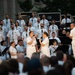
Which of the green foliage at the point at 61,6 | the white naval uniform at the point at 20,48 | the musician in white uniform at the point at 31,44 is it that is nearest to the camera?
the musician in white uniform at the point at 31,44

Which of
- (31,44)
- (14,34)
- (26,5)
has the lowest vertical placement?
(14,34)

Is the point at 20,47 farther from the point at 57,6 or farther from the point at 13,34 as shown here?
the point at 57,6

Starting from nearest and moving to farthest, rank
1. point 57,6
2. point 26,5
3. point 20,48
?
point 20,48 → point 57,6 → point 26,5

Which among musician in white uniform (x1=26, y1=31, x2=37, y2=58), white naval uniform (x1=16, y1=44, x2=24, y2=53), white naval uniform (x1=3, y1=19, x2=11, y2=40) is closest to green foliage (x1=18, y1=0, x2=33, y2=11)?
white naval uniform (x1=3, y1=19, x2=11, y2=40)

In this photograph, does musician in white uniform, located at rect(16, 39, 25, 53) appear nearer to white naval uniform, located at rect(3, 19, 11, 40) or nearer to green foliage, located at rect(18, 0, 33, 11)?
white naval uniform, located at rect(3, 19, 11, 40)

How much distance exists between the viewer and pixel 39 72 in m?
5.64

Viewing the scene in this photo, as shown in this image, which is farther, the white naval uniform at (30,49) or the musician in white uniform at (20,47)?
the musician in white uniform at (20,47)

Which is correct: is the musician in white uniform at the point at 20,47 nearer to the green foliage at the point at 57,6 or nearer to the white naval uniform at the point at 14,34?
the white naval uniform at the point at 14,34

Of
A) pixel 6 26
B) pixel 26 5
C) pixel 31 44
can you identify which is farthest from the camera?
pixel 26 5

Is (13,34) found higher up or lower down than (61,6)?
lower down

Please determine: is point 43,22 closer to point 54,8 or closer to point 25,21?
point 25,21

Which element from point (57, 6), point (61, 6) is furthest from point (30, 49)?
point (57, 6)

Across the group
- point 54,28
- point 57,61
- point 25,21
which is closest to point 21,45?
point 54,28

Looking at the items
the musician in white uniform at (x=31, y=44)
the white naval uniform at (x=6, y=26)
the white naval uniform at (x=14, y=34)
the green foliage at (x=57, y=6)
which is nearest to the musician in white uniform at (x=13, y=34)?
the white naval uniform at (x=14, y=34)
